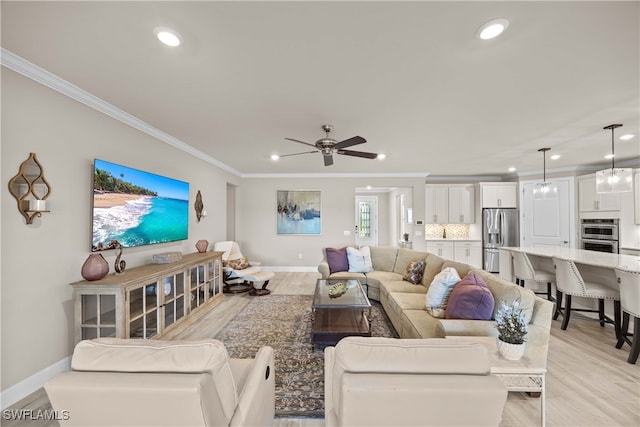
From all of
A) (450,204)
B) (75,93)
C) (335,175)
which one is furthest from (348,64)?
Answer: (450,204)

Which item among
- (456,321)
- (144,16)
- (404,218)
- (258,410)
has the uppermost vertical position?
(144,16)

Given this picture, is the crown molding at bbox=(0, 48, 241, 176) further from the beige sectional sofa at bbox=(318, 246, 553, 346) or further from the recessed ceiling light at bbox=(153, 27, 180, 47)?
the beige sectional sofa at bbox=(318, 246, 553, 346)

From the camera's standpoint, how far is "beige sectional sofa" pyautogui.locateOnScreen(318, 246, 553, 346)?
6.85ft

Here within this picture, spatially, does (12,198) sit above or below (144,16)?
below

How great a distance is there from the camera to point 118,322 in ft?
7.97

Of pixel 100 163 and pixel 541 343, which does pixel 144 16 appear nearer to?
pixel 100 163

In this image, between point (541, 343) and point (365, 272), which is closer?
point (541, 343)

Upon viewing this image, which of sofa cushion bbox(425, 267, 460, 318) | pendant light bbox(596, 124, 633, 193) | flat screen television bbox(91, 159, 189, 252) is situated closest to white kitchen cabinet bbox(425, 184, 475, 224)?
pendant light bbox(596, 124, 633, 193)

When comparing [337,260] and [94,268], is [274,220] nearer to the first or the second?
[337,260]

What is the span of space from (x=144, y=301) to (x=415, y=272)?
344cm

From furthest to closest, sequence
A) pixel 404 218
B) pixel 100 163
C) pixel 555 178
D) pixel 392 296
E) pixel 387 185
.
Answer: pixel 404 218, pixel 387 185, pixel 555 178, pixel 392 296, pixel 100 163

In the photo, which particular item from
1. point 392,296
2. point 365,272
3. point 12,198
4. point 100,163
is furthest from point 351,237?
point 12,198

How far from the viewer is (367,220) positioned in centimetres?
958

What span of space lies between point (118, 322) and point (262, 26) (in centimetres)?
267
